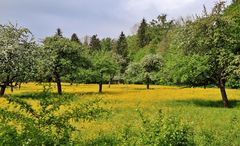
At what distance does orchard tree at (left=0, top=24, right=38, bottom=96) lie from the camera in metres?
39.6

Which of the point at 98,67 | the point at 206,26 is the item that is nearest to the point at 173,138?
the point at 206,26

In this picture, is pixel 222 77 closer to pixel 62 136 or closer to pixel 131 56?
pixel 62 136

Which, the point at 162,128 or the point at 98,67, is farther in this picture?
the point at 98,67

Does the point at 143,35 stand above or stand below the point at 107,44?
above

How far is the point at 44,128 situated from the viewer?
33.6 ft

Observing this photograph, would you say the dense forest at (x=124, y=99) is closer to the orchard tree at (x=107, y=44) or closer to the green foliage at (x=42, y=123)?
the green foliage at (x=42, y=123)

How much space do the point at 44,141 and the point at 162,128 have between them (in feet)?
10.4

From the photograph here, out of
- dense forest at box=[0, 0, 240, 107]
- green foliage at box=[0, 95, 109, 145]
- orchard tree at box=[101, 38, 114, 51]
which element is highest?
orchard tree at box=[101, 38, 114, 51]

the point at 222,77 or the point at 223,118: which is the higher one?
the point at 222,77

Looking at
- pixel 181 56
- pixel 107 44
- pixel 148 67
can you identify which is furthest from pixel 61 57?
pixel 107 44

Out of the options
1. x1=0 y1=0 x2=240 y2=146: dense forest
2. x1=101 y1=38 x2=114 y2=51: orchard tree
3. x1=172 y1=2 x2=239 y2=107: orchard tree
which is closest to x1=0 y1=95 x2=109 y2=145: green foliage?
x1=0 y1=0 x2=240 y2=146: dense forest

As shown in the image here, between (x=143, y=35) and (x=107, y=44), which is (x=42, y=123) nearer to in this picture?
(x=143, y=35)

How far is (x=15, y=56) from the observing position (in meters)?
40.8

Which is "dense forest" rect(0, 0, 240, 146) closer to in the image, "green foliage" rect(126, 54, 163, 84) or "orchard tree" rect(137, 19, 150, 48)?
"green foliage" rect(126, 54, 163, 84)
